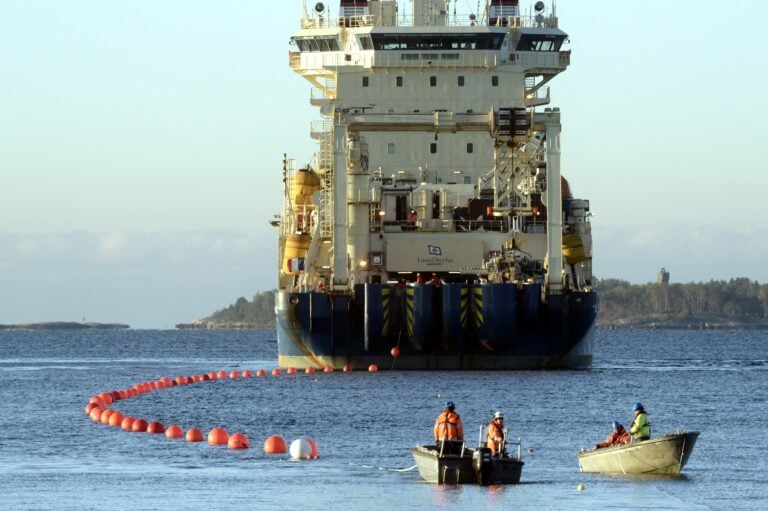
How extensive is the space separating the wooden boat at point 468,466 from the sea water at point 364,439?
1.21 feet

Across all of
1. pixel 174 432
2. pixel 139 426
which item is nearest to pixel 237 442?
pixel 174 432

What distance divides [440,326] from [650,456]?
1300 inches

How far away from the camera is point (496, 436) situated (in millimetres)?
37156

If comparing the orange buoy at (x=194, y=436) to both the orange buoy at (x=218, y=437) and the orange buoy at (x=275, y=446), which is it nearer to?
the orange buoy at (x=218, y=437)

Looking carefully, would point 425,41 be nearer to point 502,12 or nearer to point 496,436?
point 502,12

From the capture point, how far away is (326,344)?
72688 millimetres

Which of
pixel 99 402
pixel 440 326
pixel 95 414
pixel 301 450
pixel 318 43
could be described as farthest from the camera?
pixel 318 43

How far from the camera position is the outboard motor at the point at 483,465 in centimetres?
3666

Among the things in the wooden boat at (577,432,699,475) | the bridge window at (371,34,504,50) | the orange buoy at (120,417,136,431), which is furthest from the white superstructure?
the wooden boat at (577,432,699,475)

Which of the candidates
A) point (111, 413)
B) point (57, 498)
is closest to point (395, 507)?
point (57, 498)

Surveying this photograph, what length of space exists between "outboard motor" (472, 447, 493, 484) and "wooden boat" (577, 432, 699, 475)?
3.55 metres

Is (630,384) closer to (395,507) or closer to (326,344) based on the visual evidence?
(326,344)

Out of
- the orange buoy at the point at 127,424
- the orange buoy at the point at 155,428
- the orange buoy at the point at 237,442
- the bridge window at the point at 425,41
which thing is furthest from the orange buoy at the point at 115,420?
the bridge window at the point at 425,41

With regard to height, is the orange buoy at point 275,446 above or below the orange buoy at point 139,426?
below
